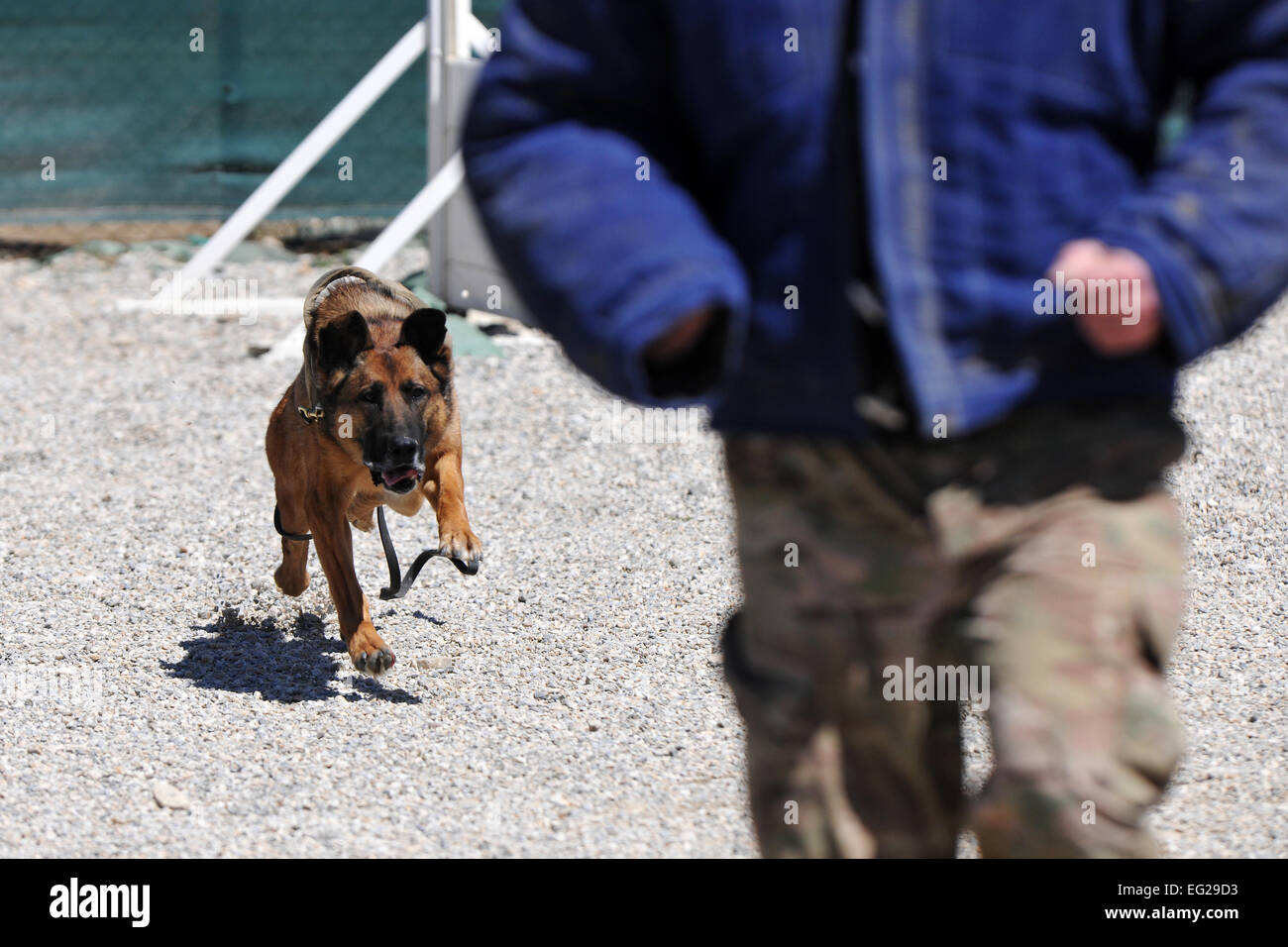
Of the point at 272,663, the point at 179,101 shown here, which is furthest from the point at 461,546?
the point at 179,101

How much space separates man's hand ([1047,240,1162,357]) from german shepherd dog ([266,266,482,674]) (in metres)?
3.08

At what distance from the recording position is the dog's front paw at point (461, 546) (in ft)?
15.9

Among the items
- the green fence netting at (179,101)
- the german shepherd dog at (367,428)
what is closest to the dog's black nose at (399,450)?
the german shepherd dog at (367,428)

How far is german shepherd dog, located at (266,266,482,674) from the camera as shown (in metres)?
4.70

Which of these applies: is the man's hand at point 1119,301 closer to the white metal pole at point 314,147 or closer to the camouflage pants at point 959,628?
the camouflage pants at point 959,628

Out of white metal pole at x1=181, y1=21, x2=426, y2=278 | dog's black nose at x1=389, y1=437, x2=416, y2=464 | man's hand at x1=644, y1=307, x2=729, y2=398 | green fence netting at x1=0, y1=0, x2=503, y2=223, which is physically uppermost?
green fence netting at x1=0, y1=0, x2=503, y2=223

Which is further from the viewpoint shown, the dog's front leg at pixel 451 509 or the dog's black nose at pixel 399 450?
the dog's front leg at pixel 451 509

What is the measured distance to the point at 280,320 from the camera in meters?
9.74

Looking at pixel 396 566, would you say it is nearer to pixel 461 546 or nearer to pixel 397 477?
pixel 461 546

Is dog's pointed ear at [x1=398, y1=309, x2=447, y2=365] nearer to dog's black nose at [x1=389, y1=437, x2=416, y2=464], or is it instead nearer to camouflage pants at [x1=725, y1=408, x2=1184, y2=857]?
→ dog's black nose at [x1=389, y1=437, x2=416, y2=464]

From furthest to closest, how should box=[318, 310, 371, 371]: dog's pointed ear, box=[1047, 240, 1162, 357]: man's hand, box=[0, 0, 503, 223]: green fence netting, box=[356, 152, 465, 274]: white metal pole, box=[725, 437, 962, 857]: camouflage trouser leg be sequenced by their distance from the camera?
box=[0, 0, 503, 223]: green fence netting < box=[356, 152, 465, 274]: white metal pole < box=[318, 310, 371, 371]: dog's pointed ear < box=[725, 437, 962, 857]: camouflage trouser leg < box=[1047, 240, 1162, 357]: man's hand

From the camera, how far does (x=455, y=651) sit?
5223 millimetres

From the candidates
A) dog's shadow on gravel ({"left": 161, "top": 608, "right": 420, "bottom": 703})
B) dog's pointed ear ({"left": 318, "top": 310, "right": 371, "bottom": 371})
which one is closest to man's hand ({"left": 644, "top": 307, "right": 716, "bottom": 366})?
dog's pointed ear ({"left": 318, "top": 310, "right": 371, "bottom": 371})

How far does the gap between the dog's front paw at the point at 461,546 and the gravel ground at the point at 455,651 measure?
41 cm
